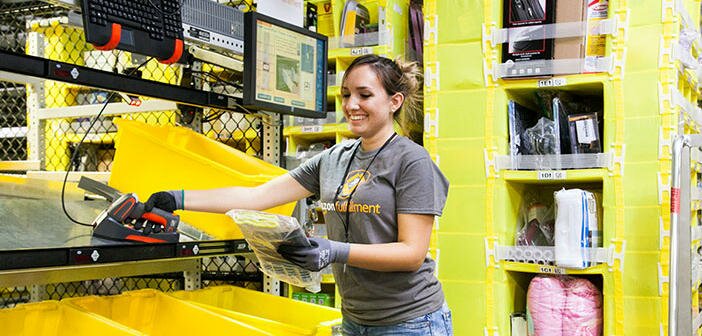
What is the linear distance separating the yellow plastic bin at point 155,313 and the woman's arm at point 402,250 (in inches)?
24.6

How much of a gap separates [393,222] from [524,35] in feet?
7.09

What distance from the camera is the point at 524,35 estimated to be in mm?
3768

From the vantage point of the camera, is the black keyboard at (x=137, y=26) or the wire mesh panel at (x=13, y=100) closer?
the black keyboard at (x=137, y=26)

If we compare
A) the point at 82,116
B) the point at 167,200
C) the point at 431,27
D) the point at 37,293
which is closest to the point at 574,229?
the point at 431,27

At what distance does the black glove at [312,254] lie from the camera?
1714 mm

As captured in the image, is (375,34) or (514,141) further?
(375,34)

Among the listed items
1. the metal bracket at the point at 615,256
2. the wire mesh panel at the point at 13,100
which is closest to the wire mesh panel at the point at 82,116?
the wire mesh panel at the point at 13,100

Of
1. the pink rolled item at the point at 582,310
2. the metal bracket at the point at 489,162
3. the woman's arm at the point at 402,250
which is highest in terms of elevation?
the metal bracket at the point at 489,162

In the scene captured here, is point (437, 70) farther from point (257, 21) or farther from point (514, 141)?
point (257, 21)

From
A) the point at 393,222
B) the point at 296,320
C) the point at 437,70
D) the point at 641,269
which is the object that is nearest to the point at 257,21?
the point at 393,222

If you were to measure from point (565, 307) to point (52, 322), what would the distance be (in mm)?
2574

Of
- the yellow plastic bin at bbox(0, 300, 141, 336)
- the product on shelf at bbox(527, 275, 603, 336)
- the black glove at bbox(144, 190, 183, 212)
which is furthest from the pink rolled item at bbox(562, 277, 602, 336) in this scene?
the yellow plastic bin at bbox(0, 300, 141, 336)

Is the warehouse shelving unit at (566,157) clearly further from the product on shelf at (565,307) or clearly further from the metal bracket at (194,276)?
the metal bracket at (194,276)

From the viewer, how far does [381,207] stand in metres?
1.98
